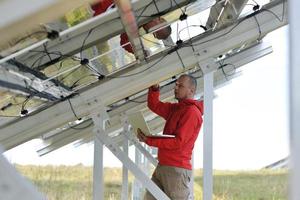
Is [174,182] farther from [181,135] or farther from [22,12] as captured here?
[22,12]

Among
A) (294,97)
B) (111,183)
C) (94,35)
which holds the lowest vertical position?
(294,97)

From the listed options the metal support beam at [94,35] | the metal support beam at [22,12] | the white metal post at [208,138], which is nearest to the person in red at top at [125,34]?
the metal support beam at [94,35]

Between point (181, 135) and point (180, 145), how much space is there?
7 centimetres

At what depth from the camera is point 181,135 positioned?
12.8ft

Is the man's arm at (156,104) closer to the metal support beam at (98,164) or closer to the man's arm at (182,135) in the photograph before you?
the man's arm at (182,135)

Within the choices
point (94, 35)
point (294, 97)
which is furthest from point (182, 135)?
point (294, 97)

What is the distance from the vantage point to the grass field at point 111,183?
870 centimetres

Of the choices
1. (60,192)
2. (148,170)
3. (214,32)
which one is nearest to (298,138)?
(214,32)

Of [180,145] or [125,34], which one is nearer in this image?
[125,34]

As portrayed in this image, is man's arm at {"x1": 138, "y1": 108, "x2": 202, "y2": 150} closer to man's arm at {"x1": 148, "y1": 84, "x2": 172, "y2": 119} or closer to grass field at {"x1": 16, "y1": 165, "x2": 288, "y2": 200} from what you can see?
man's arm at {"x1": 148, "y1": 84, "x2": 172, "y2": 119}

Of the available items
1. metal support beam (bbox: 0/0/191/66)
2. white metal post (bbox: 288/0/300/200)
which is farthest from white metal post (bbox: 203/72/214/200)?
white metal post (bbox: 288/0/300/200)

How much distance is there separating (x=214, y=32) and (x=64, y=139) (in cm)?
297

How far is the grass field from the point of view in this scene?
8.70m

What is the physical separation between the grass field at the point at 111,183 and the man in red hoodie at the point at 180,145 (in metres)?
4.09
